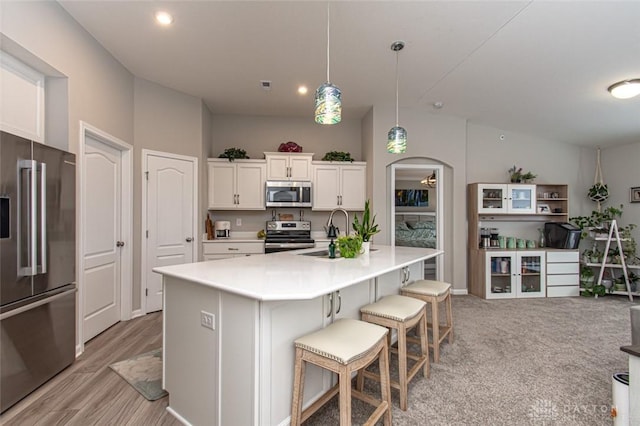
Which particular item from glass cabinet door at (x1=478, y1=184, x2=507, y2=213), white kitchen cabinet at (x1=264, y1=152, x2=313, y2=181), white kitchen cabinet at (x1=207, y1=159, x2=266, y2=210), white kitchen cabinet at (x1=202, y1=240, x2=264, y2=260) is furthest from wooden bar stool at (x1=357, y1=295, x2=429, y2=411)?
glass cabinet door at (x1=478, y1=184, x2=507, y2=213)

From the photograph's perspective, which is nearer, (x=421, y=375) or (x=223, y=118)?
(x=421, y=375)

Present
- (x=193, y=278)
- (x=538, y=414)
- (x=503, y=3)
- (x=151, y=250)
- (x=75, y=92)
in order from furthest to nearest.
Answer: (x=151, y=250), (x=75, y=92), (x=503, y=3), (x=538, y=414), (x=193, y=278)

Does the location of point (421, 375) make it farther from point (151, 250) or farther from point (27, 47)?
point (27, 47)

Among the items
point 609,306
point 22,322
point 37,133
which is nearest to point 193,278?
point 22,322

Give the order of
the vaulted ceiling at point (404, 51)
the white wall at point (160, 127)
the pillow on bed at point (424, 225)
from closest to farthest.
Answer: the vaulted ceiling at point (404, 51), the white wall at point (160, 127), the pillow on bed at point (424, 225)

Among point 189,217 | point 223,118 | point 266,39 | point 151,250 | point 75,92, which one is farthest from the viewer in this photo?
point 223,118

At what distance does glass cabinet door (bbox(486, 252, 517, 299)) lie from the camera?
455 centimetres

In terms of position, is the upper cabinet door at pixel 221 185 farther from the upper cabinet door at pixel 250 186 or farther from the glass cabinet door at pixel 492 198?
the glass cabinet door at pixel 492 198

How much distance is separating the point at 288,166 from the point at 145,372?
324 centimetres

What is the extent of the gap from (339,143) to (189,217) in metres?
2.78

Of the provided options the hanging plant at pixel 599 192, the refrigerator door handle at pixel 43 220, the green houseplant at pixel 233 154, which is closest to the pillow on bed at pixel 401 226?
the green houseplant at pixel 233 154

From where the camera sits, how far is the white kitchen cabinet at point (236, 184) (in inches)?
180

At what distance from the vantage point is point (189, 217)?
4.13 metres

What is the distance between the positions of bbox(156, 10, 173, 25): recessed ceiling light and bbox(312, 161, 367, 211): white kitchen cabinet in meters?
2.67
